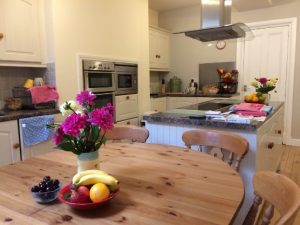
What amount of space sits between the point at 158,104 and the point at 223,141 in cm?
317

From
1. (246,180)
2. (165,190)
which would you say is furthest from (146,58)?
(165,190)

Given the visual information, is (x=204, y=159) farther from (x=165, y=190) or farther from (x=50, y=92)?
(x=50, y=92)

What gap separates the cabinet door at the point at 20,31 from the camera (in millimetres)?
2457

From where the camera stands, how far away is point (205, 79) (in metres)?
5.10

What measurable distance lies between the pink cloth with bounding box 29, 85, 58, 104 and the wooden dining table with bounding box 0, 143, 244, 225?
4.52 ft

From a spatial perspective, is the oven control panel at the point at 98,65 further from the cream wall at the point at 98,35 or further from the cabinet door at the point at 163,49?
the cabinet door at the point at 163,49

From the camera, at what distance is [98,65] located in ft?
10.4

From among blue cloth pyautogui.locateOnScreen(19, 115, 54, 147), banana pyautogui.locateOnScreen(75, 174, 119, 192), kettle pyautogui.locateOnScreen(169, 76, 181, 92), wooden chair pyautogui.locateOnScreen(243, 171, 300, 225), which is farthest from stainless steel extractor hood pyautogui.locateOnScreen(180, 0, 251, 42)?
kettle pyautogui.locateOnScreen(169, 76, 181, 92)

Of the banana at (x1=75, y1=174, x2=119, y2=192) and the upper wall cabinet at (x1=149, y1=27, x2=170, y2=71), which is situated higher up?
the upper wall cabinet at (x1=149, y1=27, x2=170, y2=71)

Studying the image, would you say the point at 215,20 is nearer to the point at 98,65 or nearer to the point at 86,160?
the point at 98,65

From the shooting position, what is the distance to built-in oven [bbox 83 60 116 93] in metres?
3.03

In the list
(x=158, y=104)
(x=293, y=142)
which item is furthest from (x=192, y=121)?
(x=293, y=142)

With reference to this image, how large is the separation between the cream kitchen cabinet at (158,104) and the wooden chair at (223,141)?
9.45ft

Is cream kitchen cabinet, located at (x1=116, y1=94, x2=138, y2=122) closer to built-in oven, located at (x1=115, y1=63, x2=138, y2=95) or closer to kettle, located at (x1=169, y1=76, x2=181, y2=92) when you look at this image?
built-in oven, located at (x1=115, y1=63, x2=138, y2=95)
